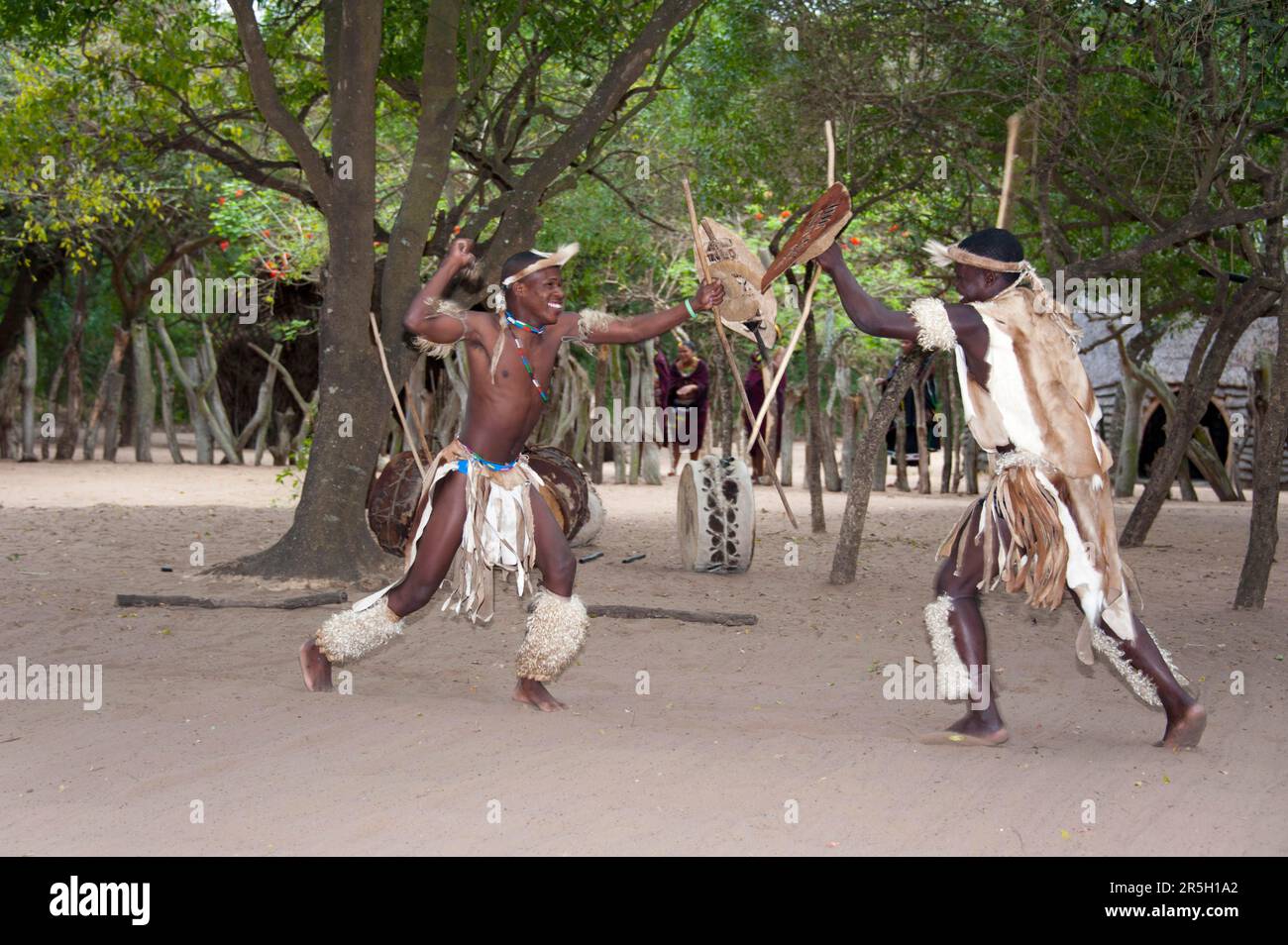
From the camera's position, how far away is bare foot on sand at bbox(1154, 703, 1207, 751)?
4.49m

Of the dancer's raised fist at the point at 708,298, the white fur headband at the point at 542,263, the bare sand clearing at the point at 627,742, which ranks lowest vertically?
the bare sand clearing at the point at 627,742

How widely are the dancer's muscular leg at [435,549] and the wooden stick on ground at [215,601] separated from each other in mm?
2290

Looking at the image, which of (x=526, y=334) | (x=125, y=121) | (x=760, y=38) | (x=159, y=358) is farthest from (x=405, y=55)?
(x=159, y=358)

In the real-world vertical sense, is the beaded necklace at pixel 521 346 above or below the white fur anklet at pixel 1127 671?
above

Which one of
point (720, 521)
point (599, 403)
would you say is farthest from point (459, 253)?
point (599, 403)

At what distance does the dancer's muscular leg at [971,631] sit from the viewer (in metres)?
4.64

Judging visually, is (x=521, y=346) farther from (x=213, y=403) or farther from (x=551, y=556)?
(x=213, y=403)

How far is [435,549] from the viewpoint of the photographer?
4.90m

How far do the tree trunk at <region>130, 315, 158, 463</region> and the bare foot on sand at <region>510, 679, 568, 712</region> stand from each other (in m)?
15.6

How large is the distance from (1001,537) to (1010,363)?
60cm

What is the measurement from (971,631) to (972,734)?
0.36 m

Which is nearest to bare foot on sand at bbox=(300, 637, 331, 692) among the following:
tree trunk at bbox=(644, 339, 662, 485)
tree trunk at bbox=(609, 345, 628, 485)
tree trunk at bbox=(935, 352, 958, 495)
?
tree trunk at bbox=(609, 345, 628, 485)

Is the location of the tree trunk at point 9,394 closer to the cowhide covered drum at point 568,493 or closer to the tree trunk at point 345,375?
the cowhide covered drum at point 568,493

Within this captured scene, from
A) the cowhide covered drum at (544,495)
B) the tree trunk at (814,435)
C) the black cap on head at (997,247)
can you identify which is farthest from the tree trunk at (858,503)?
the black cap on head at (997,247)
